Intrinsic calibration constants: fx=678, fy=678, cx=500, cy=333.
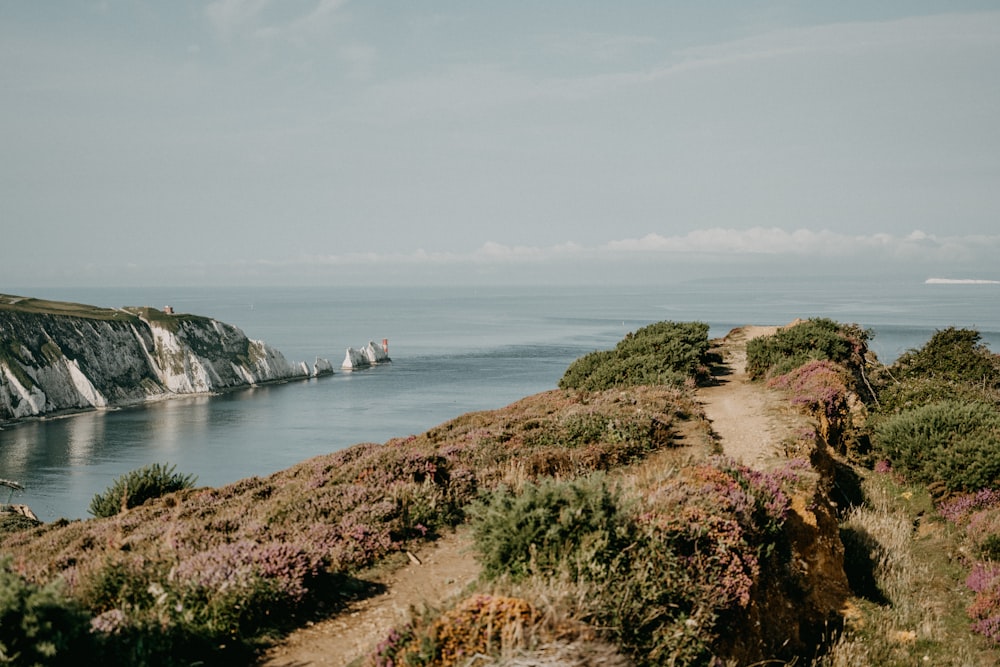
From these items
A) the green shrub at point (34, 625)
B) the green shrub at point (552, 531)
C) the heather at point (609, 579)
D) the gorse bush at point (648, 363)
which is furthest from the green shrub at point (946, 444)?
the green shrub at point (34, 625)

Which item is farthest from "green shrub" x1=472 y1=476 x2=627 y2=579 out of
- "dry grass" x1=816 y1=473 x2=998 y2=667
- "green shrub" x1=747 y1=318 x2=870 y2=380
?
"green shrub" x1=747 y1=318 x2=870 y2=380

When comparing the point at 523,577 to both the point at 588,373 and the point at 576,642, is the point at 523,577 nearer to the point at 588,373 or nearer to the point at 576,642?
the point at 576,642

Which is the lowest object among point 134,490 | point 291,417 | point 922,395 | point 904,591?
point 291,417

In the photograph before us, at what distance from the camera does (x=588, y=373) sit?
27984 millimetres

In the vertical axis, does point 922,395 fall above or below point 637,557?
below

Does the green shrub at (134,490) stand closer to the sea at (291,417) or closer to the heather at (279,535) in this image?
the heather at (279,535)

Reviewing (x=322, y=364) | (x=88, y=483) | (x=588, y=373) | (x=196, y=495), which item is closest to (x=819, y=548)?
(x=196, y=495)

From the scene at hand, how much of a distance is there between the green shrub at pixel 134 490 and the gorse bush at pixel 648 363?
47.4 ft

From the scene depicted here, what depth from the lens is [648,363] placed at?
85.1 ft

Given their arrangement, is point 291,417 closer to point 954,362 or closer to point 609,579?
point 954,362

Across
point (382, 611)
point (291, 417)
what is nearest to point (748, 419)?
point (382, 611)

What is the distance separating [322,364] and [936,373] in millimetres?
145895

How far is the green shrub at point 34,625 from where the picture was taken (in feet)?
14.9

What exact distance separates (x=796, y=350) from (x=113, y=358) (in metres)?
146
